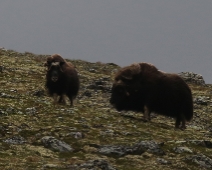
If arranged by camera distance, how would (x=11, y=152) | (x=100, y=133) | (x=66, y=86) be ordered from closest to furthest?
(x=11, y=152)
(x=100, y=133)
(x=66, y=86)


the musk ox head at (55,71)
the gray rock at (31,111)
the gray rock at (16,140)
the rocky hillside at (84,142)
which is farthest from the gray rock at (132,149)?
the musk ox head at (55,71)

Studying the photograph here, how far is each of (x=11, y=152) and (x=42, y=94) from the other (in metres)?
13.6

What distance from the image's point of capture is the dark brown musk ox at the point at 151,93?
72.3ft

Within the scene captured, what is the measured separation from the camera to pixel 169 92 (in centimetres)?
2203

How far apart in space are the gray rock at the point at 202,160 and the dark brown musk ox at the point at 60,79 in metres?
9.84

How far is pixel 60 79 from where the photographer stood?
2356 centimetres

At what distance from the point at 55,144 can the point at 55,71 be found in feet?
30.0

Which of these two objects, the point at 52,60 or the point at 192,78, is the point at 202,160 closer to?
the point at 52,60

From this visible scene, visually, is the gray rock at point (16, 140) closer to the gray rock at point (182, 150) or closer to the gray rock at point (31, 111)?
the gray rock at point (31, 111)

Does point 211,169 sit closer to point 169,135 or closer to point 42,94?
point 169,135

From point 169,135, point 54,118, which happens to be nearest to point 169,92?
point 169,135

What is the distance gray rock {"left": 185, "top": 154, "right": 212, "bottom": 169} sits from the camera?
14681 mm

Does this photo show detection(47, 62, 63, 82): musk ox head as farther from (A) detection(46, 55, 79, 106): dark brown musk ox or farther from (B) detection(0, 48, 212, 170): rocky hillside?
(B) detection(0, 48, 212, 170): rocky hillside

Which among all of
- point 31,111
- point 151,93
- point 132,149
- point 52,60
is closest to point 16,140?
point 132,149
